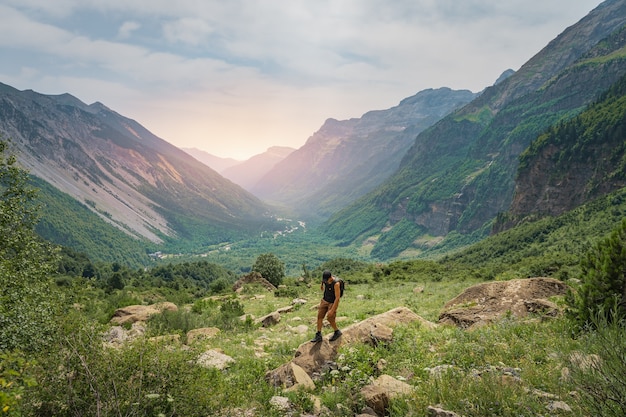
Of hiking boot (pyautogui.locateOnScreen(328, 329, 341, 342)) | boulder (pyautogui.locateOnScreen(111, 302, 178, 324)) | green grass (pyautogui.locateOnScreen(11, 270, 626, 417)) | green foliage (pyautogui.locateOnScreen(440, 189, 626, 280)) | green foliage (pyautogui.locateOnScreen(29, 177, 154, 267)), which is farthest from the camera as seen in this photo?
green foliage (pyautogui.locateOnScreen(29, 177, 154, 267))

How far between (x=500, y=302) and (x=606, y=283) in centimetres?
525

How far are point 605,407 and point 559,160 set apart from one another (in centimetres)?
12721

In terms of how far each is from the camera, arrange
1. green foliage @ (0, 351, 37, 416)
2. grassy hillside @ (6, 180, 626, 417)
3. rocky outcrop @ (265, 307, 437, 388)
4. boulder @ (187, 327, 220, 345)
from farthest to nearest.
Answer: boulder @ (187, 327, 220, 345), rocky outcrop @ (265, 307, 437, 388), grassy hillside @ (6, 180, 626, 417), green foliage @ (0, 351, 37, 416)

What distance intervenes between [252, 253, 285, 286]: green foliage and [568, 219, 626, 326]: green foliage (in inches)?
1433

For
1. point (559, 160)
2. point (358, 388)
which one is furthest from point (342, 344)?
point (559, 160)

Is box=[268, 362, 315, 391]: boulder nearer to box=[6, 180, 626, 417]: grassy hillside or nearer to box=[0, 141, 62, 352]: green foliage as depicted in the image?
box=[6, 180, 626, 417]: grassy hillside

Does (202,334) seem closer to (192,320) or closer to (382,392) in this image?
(192,320)

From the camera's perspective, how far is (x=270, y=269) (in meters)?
43.9

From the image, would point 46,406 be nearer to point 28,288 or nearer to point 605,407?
point 28,288

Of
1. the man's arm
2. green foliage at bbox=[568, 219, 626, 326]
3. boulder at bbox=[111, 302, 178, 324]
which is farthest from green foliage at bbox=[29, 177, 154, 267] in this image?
green foliage at bbox=[568, 219, 626, 326]

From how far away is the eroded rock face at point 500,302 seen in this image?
13440 millimetres

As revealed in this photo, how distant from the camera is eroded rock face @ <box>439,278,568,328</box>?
44.1 ft

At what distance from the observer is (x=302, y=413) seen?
813cm

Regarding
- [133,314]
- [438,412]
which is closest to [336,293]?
[438,412]
